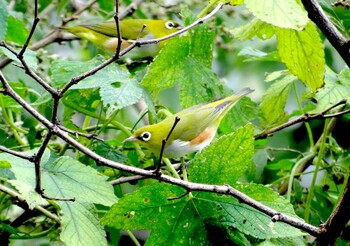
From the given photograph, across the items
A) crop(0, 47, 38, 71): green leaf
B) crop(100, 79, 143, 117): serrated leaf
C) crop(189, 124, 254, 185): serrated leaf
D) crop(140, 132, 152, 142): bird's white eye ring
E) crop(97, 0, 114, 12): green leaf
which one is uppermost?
crop(0, 47, 38, 71): green leaf

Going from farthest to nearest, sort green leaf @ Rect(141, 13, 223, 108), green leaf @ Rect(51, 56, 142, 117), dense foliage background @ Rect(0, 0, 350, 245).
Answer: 1. green leaf @ Rect(141, 13, 223, 108)
2. green leaf @ Rect(51, 56, 142, 117)
3. dense foliage background @ Rect(0, 0, 350, 245)

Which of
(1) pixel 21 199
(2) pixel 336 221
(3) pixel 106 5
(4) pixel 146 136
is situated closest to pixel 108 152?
(4) pixel 146 136

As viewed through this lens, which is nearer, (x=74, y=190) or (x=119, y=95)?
(x=74, y=190)

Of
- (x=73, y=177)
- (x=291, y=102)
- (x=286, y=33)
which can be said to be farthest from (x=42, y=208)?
(x=291, y=102)

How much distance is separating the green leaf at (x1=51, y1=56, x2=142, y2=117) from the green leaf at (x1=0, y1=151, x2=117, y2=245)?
0.40 ft

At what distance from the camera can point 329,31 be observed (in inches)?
38.7

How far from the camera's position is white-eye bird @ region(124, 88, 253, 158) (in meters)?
1.29

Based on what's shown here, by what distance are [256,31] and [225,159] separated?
0.41 meters

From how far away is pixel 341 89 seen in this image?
1278 millimetres

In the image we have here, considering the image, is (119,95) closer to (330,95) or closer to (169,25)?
(330,95)

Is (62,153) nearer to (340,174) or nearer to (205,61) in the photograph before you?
(205,61)

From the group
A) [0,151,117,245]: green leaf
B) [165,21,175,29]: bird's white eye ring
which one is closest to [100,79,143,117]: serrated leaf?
[0,151,117,245]: green leaf

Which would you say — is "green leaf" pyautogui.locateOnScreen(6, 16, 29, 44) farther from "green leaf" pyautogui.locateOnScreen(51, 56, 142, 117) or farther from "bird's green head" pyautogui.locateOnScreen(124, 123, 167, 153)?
"bird's green head" pyautogui.locateOnScreen(124, 123, 167, 153)

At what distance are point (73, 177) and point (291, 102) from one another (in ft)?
5.57
